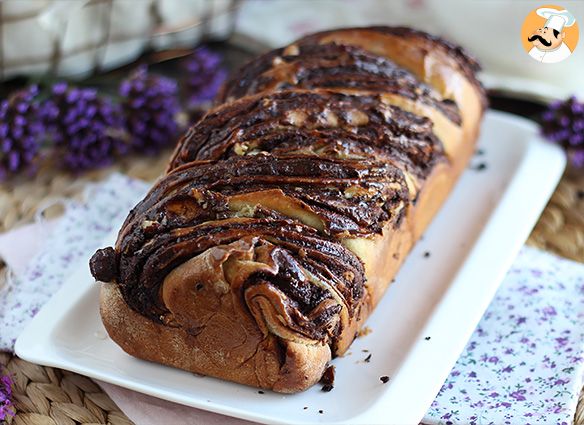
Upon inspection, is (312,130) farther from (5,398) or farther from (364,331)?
(5,398)

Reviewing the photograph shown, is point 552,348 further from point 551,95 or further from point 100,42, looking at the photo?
point 100,42

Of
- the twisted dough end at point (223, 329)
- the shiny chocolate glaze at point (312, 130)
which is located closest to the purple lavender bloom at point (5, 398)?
the twisted dough end at point (223, 329)

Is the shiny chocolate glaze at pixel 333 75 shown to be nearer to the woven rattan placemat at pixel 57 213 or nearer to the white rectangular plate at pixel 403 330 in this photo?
the white rectangular plate at pixel 403 330

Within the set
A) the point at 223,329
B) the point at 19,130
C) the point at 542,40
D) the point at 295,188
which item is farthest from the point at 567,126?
the point at 19,130

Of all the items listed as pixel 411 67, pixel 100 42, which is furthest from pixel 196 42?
pixel 411 67

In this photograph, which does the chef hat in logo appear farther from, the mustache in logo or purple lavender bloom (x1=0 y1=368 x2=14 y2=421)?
purple lavender bloom (x1=0 y1=368 x2=14 y2=421)

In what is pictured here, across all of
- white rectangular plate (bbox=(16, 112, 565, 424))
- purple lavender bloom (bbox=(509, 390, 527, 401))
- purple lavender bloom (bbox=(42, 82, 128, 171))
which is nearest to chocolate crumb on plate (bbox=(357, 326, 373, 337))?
white rectangular plate (bbox=(16, 112, 565, 424))
